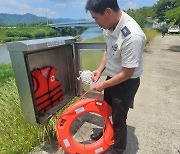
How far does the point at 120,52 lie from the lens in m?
1.74

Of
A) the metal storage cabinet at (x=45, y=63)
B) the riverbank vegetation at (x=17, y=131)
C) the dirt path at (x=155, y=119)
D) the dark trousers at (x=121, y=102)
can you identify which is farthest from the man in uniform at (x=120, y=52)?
the riverbank vegetation at (x=17, y=131)

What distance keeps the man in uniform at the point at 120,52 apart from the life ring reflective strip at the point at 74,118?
0.10 meters

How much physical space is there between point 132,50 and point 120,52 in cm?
15

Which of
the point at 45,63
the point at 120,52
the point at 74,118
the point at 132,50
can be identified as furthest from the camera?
the point at 45,63

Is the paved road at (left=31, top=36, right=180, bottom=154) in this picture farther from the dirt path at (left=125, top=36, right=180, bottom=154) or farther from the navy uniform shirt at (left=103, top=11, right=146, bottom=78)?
the navy uniform shirt at (left=103, top=11, right=146, bottom=78)

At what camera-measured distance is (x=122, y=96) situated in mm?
1992

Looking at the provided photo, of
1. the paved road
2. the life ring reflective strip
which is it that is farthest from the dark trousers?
the paved road

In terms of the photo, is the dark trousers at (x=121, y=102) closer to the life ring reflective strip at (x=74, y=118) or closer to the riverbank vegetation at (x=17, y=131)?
the life ring reflective strip at (x=74, y=118)

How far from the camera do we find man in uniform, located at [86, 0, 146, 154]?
1.63 meters

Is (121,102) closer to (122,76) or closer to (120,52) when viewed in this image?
(122,76)

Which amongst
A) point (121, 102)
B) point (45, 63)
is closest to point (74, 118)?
point (121, 102)

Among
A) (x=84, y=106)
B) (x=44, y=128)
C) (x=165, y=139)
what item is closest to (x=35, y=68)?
(x=44, y=128)

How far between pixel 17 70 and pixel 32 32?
43.7 metres

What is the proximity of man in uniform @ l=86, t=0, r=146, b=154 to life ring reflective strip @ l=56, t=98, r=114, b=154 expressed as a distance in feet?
0.34
